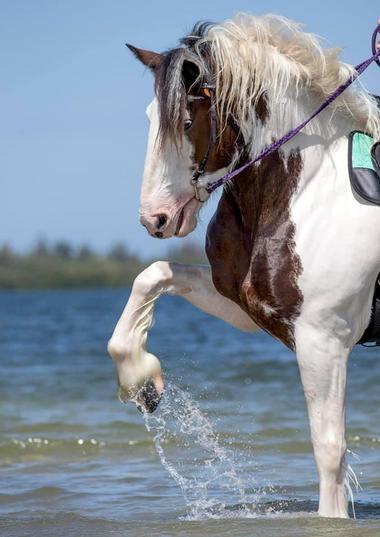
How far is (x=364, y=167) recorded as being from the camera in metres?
4.55

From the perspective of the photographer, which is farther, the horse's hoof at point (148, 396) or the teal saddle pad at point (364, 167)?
the horse's hoof at point (148, 396)

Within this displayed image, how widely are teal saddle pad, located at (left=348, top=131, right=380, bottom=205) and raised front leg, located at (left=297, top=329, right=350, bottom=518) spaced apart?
2.08 ft

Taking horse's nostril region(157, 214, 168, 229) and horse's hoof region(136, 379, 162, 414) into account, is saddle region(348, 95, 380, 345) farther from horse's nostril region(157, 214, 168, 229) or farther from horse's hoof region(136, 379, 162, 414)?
horse's hoof region(136, 379, 162, 414)

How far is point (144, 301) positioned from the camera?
4984mm

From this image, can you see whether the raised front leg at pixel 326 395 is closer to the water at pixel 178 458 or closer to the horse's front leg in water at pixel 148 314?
the water at pixel 178 458

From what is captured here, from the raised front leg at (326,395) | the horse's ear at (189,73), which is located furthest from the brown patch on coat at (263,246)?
the horse's ear at (189,73)

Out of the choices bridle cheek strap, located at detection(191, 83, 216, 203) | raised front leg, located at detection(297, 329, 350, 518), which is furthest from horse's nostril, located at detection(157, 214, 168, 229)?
raised front leg, located at detection(297, 329, 350, 518)

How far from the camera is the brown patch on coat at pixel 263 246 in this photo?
452 centimetres

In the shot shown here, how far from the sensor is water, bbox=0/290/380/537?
558 cm

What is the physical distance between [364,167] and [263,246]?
0.55 m

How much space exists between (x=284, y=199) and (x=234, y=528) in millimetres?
1727

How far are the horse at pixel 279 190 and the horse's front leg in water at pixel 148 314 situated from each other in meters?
0.22

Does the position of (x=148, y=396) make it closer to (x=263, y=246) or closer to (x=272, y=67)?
(x=263, y=246)

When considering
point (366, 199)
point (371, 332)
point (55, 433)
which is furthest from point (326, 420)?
point (55, 433)
